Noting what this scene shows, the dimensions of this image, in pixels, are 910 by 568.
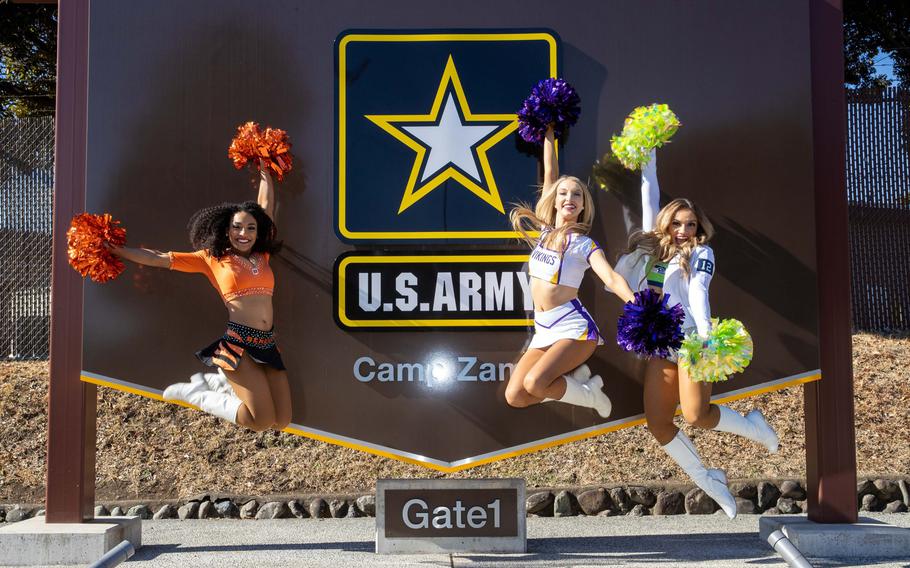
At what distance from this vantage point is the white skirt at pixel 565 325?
187 inches

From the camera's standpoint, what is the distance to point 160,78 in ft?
16.9

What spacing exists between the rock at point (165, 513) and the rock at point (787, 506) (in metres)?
4.51

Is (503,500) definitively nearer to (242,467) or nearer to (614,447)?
(614,447)

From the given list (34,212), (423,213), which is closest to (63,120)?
(423,213)

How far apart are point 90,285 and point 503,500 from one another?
2667 millimetres

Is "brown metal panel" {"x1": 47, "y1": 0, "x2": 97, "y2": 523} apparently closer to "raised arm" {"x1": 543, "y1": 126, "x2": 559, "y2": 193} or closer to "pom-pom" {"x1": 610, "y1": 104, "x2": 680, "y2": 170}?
"raised arm" {"x1": 543, "y1": 126, "x2": 559, "y2": 193}

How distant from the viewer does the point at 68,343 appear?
505 cm

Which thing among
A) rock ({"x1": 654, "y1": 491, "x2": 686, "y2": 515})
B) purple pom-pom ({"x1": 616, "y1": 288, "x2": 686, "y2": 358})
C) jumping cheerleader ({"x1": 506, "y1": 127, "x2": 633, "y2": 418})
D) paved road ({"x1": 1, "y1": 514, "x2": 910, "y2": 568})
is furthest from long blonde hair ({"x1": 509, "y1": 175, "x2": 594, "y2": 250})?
rock ({"x1": 654, "y1": 491, "x2": 686, "y2": 515})

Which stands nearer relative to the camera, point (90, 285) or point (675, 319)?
point (675, 319)

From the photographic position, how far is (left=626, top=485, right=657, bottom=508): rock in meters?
6.44

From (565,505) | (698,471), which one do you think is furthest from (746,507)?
(698,471)

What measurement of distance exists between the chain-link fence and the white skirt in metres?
5.72

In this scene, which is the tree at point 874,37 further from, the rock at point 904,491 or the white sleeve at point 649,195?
the white sleeve at point 649,195

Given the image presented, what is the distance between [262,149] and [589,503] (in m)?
3.50
